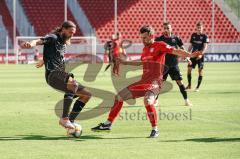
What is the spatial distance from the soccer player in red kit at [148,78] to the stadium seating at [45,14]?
44.1m

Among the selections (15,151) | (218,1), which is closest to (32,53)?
(218,1)

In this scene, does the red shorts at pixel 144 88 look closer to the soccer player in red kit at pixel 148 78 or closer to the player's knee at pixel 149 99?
the soccer player in red kit at pixel 148 78

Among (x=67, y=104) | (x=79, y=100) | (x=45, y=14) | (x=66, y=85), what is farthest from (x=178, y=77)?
(x=45, y=14)

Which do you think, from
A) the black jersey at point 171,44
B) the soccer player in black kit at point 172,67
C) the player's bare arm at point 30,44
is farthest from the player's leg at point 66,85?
the black jersey at point 171,44

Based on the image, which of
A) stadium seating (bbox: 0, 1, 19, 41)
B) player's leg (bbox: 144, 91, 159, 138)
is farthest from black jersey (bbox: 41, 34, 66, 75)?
stadium seating (bbox: 0, 1, 19, 41)

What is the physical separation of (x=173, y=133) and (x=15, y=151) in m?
3.55

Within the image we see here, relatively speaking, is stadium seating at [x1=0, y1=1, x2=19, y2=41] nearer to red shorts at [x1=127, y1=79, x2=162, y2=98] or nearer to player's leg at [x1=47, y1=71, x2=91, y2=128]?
red shorts at [x1=127, y1=79, x2=162, y2=98]

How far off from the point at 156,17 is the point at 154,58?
4716 centimetres

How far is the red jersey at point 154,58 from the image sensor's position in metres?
12.9

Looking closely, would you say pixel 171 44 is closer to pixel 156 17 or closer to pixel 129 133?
pixel 129 133

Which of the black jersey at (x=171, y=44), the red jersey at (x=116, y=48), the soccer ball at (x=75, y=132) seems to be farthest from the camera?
the red jersey at (x=116, y=48)

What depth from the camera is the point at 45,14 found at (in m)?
58.8

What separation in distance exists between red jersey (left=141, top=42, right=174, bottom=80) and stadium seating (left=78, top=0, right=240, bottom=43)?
44.3 metres

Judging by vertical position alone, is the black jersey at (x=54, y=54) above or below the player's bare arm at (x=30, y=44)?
below
